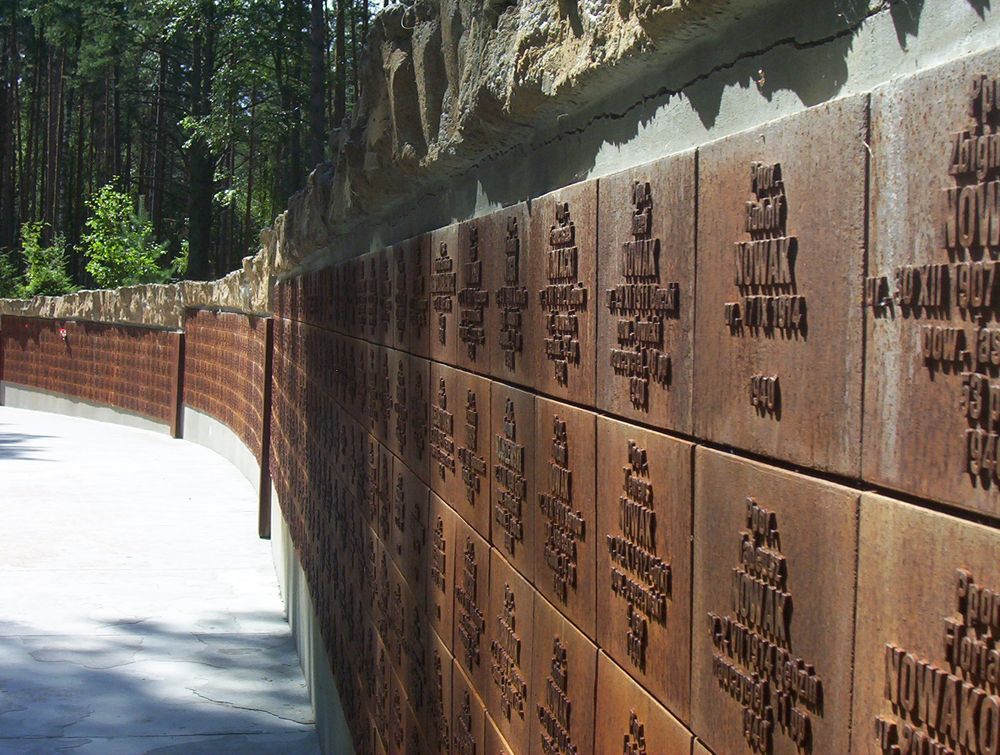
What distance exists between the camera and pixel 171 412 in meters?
18.6

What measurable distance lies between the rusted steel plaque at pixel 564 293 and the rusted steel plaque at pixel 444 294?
0.65m

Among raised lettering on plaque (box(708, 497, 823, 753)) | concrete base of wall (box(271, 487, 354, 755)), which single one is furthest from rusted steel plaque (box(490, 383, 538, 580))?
concrete base of wall (box(271, 487, 354, 755))

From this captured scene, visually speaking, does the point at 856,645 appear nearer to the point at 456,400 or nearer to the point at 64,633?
the point at 456,400

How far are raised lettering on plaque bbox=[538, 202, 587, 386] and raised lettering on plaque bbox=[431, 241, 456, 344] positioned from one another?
785mm

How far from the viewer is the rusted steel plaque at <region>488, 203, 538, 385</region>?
87.8 inches

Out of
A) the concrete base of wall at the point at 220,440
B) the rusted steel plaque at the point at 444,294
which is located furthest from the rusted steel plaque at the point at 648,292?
the concrete base of wall at the point at 220,440

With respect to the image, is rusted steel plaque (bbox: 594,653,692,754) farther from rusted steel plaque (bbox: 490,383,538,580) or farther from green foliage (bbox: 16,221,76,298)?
green foliage (bbox: 16,221,76,298)

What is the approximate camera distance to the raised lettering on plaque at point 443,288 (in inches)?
113

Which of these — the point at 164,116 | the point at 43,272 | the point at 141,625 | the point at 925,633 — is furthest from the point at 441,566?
the point at 164,116

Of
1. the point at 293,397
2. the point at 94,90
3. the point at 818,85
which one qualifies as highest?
the point at 94,90

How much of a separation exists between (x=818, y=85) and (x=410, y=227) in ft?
8.60

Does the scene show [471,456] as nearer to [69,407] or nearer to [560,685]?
[560,685]

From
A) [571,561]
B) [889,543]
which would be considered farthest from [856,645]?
[571,561]

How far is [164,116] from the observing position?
1619 inches
